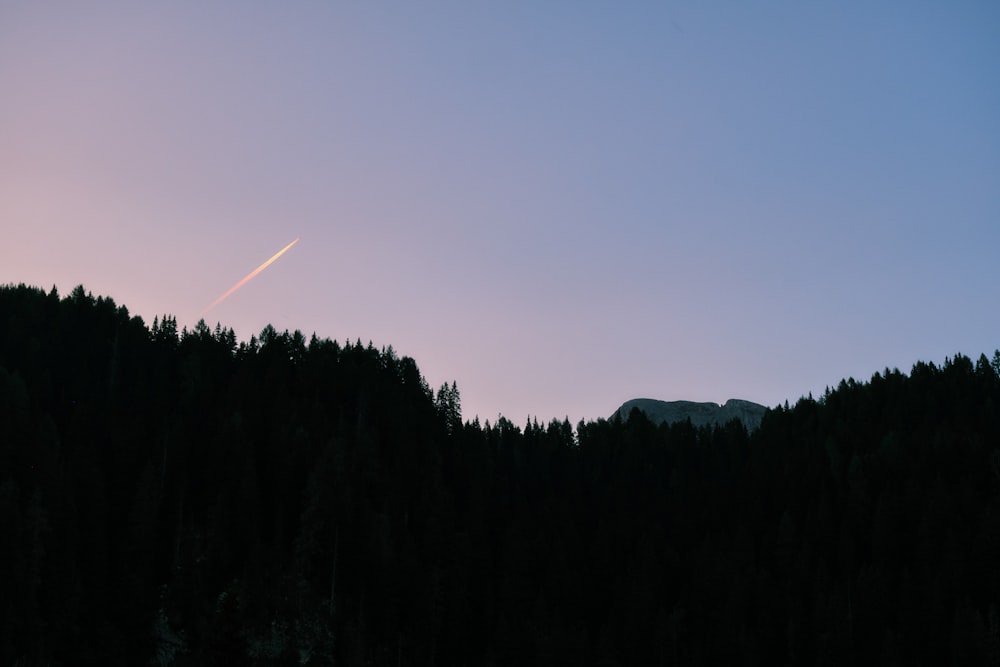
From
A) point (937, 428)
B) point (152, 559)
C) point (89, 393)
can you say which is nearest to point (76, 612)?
point (152, 559)

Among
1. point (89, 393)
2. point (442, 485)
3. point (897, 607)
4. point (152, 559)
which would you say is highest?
point (89, 393)

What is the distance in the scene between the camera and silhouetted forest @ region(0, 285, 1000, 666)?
115 metres

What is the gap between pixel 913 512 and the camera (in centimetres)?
14388

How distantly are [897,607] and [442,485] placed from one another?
58.6 m

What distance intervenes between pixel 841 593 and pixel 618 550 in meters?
30.1

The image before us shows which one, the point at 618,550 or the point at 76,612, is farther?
the point at 618,550

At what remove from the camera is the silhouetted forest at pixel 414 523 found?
115125mm

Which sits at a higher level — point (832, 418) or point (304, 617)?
point (832, 418)

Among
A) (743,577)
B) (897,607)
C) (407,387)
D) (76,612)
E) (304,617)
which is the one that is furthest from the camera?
(407,387)

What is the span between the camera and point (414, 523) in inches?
5600

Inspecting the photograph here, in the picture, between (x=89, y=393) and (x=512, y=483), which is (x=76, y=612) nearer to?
(x=89, y=393)

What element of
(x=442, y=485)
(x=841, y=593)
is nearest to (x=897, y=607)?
(x=841, y=593)

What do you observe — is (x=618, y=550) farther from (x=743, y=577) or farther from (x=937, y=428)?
(x=937, y=428)

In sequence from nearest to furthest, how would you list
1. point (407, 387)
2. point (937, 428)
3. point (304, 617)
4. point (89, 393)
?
point (304, 617)
point (89, 393)
point (937, 428)
point (407, 387)
